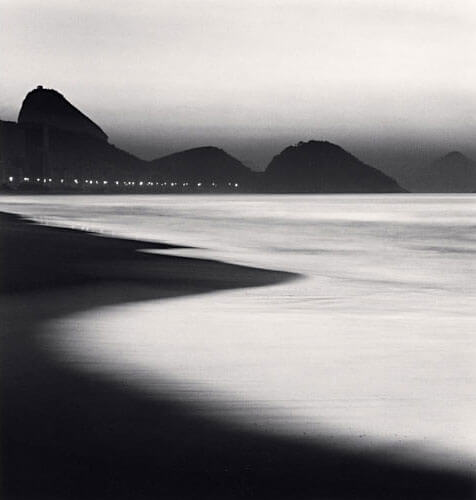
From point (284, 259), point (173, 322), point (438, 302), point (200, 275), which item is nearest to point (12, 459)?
point (173, 322)

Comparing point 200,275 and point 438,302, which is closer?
point 438,302

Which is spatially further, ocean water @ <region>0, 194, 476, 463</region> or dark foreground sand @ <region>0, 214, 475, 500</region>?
ocean water @ <region>0, 194, 476, 463</region>

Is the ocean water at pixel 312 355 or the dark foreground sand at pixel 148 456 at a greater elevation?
the dark foreground sand at pixel 148 456

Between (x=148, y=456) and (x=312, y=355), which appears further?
(x=312, y=355)

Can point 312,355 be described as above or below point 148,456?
below

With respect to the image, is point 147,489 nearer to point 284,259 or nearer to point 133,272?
point 133,272

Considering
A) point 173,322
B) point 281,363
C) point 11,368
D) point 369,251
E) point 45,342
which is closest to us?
point 11,368

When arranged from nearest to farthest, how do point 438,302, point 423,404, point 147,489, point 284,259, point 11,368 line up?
point 147,489
point 423,404
point 11,368
point 438,302
point 284,259

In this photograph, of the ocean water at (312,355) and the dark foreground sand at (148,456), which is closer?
the dark foreground sand at (148,456)

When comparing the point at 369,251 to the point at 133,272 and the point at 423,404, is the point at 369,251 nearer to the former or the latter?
the point at 133,272

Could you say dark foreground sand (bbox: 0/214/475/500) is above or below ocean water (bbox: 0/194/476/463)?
above
